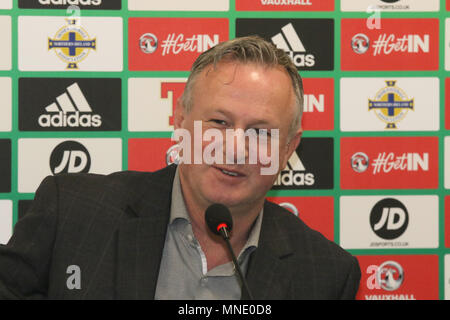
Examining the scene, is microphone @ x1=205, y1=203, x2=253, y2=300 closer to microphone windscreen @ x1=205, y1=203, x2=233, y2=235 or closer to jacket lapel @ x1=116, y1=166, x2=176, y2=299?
microphone windscreen @ x1=205, y1=203, x2=233, y2=235

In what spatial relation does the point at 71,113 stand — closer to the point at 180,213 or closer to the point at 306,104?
the point at 180,213

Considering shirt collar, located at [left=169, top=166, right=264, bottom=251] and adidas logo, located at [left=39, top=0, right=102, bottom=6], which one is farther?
adidas logo, located at [left=39, top=0, right=102, bottom=6]

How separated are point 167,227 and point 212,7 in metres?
1.13

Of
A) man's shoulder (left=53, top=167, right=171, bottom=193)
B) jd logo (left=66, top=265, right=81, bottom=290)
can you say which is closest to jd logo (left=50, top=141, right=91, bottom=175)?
man's shoulder (left=53, top=167, right=171, bottom=193)

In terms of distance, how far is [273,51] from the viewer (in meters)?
1.62

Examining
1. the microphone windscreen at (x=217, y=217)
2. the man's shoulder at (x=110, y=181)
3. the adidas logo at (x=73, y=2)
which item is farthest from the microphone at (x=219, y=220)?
the adidas logo at (x=73, y=2)

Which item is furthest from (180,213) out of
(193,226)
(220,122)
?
(220,122)

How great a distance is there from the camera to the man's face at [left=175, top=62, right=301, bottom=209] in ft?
5.00

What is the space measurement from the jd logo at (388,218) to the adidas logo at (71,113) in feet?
4.39

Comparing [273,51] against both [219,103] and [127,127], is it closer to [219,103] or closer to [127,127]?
[219,103]

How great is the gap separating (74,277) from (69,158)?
0.87 m

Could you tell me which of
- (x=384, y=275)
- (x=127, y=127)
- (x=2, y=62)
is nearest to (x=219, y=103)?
(x=127, y=127)

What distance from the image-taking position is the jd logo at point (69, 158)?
7.23ft

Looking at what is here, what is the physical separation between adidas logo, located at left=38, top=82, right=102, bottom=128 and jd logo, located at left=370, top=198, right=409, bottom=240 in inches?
52.7
